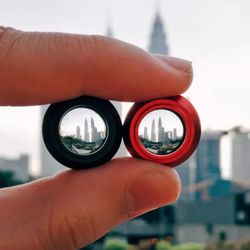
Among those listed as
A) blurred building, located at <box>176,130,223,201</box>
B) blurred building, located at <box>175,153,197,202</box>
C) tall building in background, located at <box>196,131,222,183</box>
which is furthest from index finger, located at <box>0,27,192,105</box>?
tall building in background, located at <box>196,131,222,183</box>

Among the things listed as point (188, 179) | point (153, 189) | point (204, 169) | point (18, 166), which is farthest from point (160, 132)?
point (204, 169)

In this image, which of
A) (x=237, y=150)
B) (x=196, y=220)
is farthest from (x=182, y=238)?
(x=237, y=150)

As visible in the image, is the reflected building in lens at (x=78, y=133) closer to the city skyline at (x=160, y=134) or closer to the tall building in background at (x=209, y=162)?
the city skyline at (x=160, y=134)

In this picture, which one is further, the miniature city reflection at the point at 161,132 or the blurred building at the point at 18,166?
the blurred building at the point at 18,166

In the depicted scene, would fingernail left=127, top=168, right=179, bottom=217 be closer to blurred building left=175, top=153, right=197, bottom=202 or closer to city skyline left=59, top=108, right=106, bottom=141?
city skyline left=59, top=108, right=106, bottom=141

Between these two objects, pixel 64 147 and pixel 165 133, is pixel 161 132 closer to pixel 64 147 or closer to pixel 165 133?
pixel 165 133

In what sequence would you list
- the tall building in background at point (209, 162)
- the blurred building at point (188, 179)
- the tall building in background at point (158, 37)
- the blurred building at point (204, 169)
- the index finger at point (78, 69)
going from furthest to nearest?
the tall building in background at point (158, 37) → the tall building in background at point (209, 162) → the blurred building at point (204, 169) → the blurred building at point (188, 179) → the index finger at point (78, 69)

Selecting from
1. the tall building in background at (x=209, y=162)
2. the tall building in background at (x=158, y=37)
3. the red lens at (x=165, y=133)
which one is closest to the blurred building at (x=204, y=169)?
the tall building in background at (x=209, y=162)
